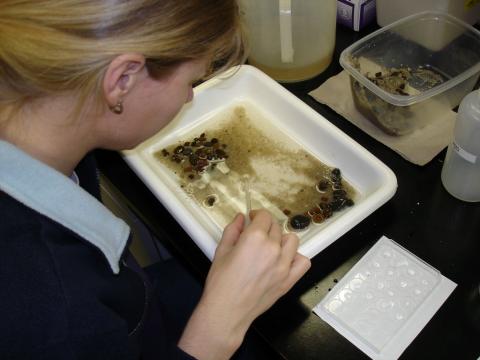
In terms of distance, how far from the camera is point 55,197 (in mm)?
542

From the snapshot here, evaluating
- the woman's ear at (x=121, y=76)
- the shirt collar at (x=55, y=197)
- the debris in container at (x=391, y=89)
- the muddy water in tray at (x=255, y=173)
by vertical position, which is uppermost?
the woman's ear at (x=121, y=76)

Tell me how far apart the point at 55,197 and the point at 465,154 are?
0.56 metres

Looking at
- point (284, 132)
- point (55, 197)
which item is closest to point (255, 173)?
point (284, 132)

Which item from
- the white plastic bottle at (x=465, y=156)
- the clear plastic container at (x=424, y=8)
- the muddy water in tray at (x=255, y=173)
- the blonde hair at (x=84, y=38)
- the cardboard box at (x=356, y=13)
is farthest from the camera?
the cardboard box at (x=356, y=13)

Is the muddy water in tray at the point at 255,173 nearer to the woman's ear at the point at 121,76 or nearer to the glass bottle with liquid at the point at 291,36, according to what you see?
the glass bottle with liquid at the point at 291,36

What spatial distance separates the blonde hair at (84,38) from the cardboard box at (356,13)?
613mm

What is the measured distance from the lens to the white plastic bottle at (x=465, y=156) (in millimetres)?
680

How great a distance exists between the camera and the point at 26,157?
540mm

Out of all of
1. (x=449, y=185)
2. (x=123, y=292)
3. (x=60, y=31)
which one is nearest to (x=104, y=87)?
(x=60, y=31)

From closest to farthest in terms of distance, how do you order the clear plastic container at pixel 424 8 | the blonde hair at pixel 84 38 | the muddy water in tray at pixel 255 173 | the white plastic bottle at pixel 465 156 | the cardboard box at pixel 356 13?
1. the blonde hair at pixel 84 38
2. the white plastic bottle at pixel 465 156
3. the muddy water in tray at pixel 255 173
4. the clear plastic container at pixel 424 8
5. the cardboard box at pixel 356 13

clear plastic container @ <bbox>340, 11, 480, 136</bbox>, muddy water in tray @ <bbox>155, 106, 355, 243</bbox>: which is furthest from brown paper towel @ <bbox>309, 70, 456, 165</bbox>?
muddy water in tray @ <bbox>155, 106, 355, 243</bbox>

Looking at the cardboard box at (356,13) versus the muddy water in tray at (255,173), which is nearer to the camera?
the muddy water in tray at (255,173)

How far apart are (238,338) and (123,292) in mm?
157

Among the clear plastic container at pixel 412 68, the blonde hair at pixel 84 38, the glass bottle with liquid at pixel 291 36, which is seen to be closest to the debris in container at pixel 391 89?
the clear plastic container at pixel 412 68
